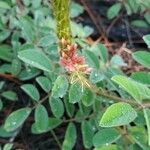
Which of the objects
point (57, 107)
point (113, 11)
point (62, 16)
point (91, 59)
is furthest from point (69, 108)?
point (113, 11)

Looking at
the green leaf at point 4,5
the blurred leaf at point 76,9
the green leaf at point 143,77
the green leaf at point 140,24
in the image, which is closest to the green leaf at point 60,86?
the green leaf at point 143,77

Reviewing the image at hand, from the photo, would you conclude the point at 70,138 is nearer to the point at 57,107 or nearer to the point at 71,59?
the point at 57,107

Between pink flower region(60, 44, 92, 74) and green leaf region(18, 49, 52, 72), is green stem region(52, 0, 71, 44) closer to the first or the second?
pink flower region(60, 44, 92, 74)

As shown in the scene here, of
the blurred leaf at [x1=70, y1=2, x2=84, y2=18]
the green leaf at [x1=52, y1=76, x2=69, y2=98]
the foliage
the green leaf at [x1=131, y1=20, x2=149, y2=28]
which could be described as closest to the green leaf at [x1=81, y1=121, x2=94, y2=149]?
the foliage

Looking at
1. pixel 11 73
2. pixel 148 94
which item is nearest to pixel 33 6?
pixel 11 73

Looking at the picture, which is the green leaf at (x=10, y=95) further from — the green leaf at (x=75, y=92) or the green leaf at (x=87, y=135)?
the green leaf at (x=75, y=92)

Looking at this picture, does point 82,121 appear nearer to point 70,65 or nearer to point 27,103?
point 27,103
